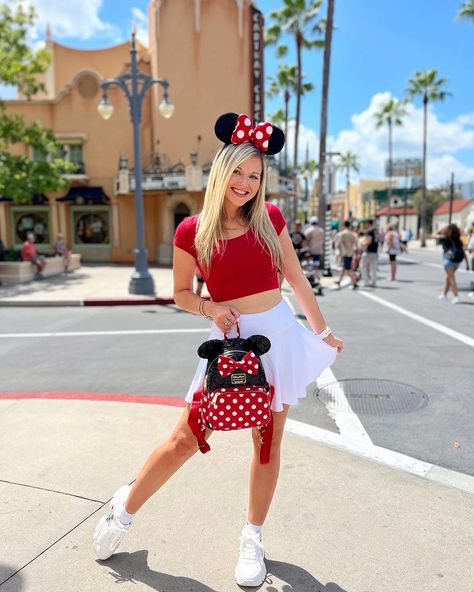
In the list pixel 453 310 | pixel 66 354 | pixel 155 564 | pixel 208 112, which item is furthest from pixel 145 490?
pixel 208 112

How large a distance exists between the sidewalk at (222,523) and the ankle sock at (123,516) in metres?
0.17

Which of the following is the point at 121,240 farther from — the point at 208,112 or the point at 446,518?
the point at 446,518

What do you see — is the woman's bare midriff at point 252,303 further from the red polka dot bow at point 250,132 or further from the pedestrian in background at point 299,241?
the pedestrian in background at point 299,241

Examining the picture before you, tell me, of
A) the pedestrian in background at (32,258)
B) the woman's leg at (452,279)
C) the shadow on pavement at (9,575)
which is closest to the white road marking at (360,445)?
the shadow on pavement at (9,575)

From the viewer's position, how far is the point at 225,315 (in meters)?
2.18

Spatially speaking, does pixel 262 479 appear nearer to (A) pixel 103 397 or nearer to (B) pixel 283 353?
(B) pixel 283 353

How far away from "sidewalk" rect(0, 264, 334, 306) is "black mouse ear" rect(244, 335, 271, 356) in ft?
31.9

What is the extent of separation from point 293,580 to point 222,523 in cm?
53

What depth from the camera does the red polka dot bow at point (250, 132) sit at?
2219 mm

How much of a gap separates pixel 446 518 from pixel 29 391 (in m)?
4.07

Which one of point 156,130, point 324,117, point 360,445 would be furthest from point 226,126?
point 156,130

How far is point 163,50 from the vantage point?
77.6 ft

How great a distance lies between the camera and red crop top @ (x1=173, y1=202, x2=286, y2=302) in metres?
2.26

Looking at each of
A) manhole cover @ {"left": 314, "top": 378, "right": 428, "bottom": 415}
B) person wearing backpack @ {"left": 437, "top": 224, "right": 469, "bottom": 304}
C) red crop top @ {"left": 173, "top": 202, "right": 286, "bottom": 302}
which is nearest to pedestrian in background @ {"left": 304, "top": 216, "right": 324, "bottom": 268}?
person wearing backpack @ {"left": 437, "top": 224, "right": 469, "bottom": 304}
